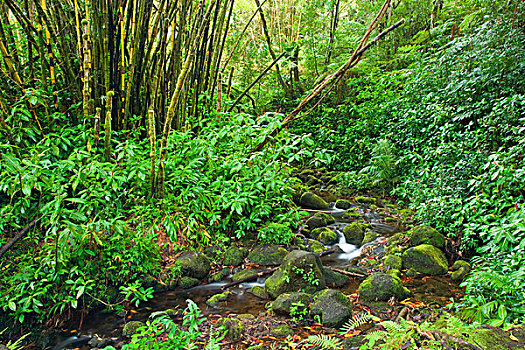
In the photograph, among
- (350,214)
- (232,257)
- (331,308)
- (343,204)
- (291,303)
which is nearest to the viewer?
(331,308)

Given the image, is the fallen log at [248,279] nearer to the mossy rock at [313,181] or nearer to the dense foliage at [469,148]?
the dense foliage at [469,148]

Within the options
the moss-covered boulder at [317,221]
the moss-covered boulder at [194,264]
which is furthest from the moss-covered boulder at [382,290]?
the moss-covered boulder at [317,221]

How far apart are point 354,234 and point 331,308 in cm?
173

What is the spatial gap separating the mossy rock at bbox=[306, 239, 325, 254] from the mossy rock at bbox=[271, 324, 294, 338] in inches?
55.1

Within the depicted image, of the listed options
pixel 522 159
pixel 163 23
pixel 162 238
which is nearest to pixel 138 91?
pixel 163 23

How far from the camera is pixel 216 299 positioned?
2506 millimetres

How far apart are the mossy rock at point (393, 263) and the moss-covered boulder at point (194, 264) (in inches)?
66.4

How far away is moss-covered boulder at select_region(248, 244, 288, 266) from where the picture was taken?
308 cm

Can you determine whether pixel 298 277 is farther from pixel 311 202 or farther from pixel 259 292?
pixel 311 202

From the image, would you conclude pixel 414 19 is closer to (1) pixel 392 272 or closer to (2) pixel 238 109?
(2) pixel 238 109

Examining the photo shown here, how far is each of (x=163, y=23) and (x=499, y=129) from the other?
3.70 m

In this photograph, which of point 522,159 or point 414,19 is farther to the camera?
point 414,19

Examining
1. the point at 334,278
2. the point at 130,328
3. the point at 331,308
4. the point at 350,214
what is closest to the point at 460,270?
the point at 334,278

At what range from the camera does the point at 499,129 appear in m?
3.33
